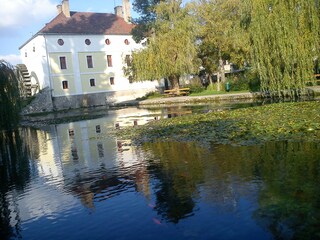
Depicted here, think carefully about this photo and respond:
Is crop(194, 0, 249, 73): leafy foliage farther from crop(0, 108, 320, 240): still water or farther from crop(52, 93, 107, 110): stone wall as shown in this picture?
crop(0, 108, 320, 240): still water

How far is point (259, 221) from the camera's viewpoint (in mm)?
5070

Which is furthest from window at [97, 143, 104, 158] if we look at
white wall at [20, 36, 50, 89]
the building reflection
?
white wall at [20, 36, 50, 89]

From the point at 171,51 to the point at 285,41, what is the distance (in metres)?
18.1

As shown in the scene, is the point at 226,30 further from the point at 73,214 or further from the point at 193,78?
the point at 73,214

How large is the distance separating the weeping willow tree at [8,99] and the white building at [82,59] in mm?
22778

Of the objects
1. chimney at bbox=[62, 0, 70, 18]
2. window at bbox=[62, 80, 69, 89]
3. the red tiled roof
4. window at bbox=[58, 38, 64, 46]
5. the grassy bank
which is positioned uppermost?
chimney at bbox=[62, 0, 70, 18]

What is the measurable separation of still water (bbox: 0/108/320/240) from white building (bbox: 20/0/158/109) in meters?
36.9

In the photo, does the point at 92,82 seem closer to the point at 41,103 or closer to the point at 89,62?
the point at 89,62

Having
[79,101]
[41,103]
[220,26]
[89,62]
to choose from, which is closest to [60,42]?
[89,62]

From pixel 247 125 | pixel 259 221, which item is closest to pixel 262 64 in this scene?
pixel 247 125

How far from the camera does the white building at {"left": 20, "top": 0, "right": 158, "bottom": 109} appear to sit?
45.6m

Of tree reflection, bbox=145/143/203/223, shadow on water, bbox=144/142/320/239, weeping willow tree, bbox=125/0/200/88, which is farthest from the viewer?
weeping willow tree, bbox=125/0/200/88

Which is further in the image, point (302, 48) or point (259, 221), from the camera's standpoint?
point (302, 48)

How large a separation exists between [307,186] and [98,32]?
46.1 meters
